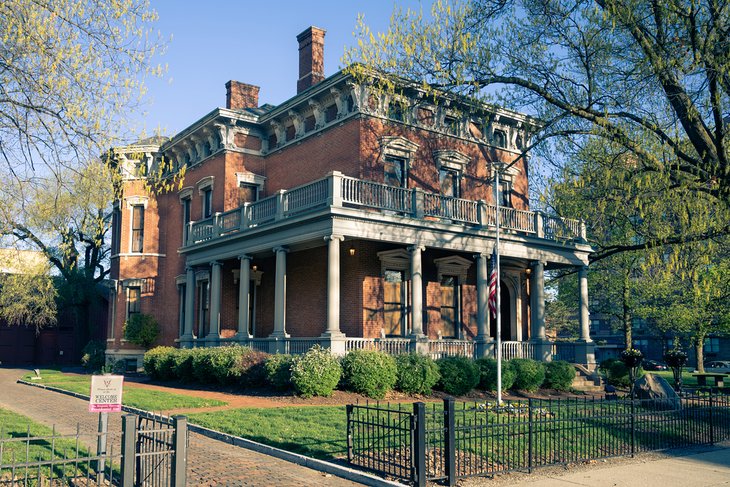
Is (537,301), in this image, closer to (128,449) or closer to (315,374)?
(315,374)

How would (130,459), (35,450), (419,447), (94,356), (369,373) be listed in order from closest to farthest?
(130,459) < (419,447) < (35,450) < (369,373) < (94,356)

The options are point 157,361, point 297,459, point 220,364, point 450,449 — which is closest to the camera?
point 450,449

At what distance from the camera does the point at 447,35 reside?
1739cm

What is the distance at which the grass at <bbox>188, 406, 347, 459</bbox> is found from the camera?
37.2 ft

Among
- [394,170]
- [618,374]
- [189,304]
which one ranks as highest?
[394,170]

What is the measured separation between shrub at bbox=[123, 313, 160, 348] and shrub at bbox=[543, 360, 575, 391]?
755 inches

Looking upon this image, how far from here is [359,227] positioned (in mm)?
21062

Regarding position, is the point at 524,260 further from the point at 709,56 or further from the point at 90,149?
the point at 90,149

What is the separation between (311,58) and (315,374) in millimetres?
16058

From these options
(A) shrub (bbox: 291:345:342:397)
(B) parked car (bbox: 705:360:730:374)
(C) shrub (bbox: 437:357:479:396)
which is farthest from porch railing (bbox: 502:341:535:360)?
(B) parked car (bbox: 705:360:730:374)

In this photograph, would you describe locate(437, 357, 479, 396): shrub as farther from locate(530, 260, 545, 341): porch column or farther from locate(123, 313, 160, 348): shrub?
locate(123, 313, 160, 348): shrub

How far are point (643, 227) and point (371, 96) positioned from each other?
34.4ft

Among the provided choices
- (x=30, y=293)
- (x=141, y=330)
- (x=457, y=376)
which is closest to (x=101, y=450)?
(x=457, y=376)

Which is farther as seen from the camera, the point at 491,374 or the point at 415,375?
the point at 491,374
